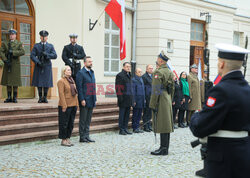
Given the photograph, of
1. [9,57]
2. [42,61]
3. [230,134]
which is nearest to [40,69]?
[42,61]

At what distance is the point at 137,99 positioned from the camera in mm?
9828

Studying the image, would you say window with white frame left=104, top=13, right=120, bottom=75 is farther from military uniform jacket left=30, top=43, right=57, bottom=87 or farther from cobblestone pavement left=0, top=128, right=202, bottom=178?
cobblestone pavement left=0, top=128, right=202, bottom=178

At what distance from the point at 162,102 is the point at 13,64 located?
4.34 m

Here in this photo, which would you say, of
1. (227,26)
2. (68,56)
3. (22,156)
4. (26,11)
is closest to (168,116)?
(22,156)

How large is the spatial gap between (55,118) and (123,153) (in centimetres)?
255

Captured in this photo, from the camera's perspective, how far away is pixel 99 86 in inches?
510

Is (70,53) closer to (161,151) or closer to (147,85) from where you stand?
(147,85)

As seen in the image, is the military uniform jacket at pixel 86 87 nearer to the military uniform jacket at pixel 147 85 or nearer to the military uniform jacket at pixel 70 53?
the military uniform jacket at pixel 70 53

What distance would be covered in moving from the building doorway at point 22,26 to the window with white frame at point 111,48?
11.2 feet

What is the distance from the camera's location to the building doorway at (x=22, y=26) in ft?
33.6

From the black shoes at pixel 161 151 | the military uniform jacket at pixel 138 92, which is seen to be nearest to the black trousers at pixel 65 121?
the black shoes at pixel 161 151

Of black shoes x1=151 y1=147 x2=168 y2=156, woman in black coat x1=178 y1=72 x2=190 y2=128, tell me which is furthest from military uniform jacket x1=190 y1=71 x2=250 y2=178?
woman in black coat x1=178 y1=72 x2=190 y2=128

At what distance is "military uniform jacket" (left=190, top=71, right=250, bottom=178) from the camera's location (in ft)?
9.08

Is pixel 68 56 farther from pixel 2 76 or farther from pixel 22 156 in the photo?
pixel 22 156
